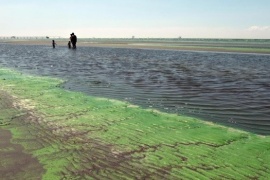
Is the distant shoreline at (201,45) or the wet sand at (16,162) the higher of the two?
the distant shoreline at (201,45)

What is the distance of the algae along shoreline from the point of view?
19.5 ft

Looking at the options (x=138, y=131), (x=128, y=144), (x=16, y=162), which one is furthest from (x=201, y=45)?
(x=16, y=162)

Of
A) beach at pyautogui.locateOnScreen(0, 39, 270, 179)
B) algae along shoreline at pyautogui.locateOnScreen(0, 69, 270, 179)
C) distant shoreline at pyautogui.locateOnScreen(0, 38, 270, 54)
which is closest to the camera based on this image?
algae along shoreline at pyautogui.locateOnScreen(0, 69, 270, 179)

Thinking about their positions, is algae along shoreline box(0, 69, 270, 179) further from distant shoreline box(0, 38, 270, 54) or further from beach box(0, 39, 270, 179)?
distant shoreline box(0, 38, 270, 54)

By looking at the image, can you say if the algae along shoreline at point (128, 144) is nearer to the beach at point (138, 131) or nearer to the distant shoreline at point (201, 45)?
the beach at point (138, 131)

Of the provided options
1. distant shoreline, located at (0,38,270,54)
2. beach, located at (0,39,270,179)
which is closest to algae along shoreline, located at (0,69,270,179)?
beach, located at (0,39,270,179)

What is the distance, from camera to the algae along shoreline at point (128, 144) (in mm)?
5938

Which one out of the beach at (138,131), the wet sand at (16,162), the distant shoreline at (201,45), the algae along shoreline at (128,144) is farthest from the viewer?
the distant shoreline at (201,45)

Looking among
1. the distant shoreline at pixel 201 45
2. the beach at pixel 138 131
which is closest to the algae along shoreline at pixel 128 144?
the beach at pixel 138 131

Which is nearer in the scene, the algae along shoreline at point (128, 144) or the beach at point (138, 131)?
the algae along shoreline at point (128, 144)

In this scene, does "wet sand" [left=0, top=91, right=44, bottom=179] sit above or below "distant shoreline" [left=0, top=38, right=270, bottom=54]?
below

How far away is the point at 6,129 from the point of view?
8.51 metres

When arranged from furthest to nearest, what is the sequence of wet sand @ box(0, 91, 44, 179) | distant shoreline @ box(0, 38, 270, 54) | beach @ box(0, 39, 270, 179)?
distant shoreline @ box(0, 38, 270, 54) → beach @ box(0, 39, 270, 179) → wet sand @ box(0, 91, 44, 179)

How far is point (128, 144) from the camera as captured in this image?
738 centimetres
